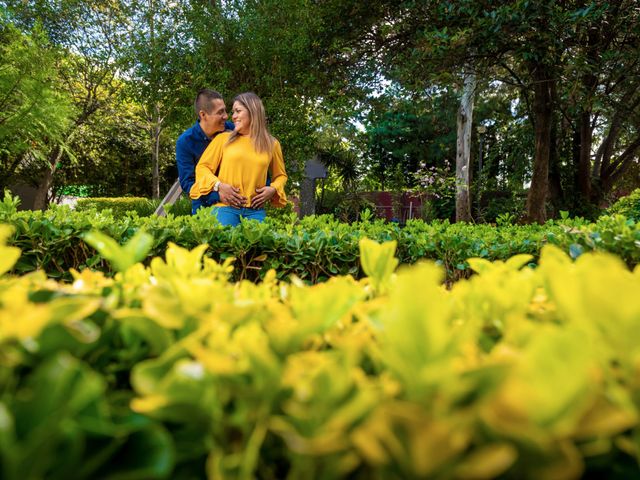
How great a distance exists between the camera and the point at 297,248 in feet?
12.0

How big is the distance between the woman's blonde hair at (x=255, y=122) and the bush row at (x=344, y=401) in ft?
15.8

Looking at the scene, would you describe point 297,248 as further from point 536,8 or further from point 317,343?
point 536,8

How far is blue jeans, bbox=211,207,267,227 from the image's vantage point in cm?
532

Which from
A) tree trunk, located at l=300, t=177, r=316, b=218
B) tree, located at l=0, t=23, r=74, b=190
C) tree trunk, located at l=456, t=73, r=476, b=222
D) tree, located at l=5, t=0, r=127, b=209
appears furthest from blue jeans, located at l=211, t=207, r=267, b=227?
tree, located at l=5, t=0, r=127, b=209

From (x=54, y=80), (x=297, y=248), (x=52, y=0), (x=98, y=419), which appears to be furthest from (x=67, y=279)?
(x=52, y=0)

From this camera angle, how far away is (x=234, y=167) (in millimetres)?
5254

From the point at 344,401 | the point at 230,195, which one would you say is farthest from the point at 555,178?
the point at 344,401

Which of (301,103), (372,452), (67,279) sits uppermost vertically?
(301,103)

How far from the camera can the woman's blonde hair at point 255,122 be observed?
5.23 m

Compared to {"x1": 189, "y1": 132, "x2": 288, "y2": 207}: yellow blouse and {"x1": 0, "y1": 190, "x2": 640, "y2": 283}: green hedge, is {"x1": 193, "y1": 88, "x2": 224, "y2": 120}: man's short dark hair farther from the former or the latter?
{"x1": 0, "y1": 190, "x2": 640, "y2": 283}: green hedge

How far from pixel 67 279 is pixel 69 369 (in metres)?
3.60

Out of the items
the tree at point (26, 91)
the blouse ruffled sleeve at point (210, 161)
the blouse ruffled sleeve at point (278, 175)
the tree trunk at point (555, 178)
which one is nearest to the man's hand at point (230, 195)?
the blouse ruffled sleeve at point (210, 161)

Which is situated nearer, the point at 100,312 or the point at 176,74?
the point at 100,312

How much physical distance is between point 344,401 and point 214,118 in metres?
5.65
